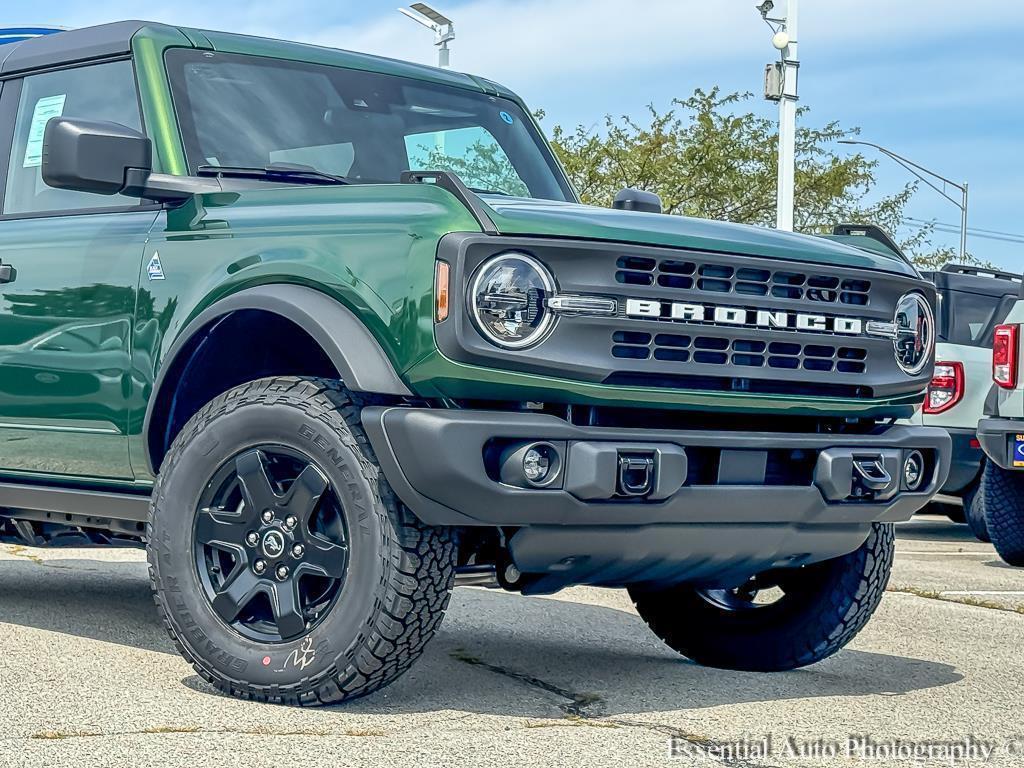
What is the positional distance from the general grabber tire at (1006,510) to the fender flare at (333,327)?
5.96 meters

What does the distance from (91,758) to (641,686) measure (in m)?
1.86

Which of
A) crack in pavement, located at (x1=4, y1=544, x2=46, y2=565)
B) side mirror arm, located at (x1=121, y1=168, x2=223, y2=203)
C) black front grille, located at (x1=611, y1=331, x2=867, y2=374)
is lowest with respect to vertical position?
crack in pavement, located at (x1=4, y1=544, x2=46, y2=565)

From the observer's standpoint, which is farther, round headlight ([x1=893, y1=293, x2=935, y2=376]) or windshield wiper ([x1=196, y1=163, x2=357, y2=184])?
windshield wiper ([x1=196, y1=163, x2=357, y2=184])

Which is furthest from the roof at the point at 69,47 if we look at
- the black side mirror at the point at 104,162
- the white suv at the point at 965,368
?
the white suv at the point at 965,368

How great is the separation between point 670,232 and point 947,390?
7.14 metres

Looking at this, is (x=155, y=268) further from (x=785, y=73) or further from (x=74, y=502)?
(x=785, y=73)

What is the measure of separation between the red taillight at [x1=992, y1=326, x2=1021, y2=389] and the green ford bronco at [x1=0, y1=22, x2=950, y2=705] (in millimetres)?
3952

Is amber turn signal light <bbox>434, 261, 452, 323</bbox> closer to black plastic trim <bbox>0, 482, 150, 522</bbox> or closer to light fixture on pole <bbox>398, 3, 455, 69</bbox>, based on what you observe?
black plastic trim <bbox>0, 482, 150, 522</bbox>

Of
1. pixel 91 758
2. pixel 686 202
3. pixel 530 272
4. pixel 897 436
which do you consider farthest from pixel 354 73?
pixel 686 202

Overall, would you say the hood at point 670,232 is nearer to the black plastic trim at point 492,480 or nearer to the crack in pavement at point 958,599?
the black plastic trim at point 492,480

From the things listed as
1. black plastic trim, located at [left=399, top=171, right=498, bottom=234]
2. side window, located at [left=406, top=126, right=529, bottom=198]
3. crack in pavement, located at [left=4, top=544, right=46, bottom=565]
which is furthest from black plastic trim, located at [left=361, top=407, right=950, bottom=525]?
crack in pavement, located at [left=4, top=544, right=46, bottom=565]

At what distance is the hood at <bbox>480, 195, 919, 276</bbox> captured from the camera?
168 inches

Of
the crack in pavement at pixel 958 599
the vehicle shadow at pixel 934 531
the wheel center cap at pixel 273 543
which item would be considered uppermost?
the wheel center cap at pixel 273 543

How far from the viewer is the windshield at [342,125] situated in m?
5.37
